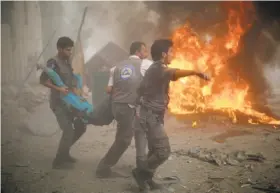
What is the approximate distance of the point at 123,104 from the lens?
192 inches

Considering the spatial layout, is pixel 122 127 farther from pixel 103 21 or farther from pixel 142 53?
pixel 103 21

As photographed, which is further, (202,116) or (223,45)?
(223,45)

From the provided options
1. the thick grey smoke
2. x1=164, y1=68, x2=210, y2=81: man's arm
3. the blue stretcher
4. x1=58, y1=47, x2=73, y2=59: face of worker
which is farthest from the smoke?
x1=58, y1=47, x2=73, y2=59: face of worker

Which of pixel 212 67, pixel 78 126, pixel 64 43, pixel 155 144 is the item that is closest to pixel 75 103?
pixel 78 126

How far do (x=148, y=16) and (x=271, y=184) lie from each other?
38.6ft

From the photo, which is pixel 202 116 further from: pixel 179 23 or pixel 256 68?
pixel 179 23

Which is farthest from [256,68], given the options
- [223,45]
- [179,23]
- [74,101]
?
[74,101]

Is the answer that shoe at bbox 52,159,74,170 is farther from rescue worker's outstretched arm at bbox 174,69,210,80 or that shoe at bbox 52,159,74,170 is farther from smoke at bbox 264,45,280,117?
smoke at bbox 264,45,280,117

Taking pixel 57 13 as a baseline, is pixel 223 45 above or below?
below

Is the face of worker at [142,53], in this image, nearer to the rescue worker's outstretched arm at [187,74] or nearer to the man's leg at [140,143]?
the man's leg at [140,143]

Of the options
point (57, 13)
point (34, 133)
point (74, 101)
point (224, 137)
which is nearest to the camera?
point (74, 101)

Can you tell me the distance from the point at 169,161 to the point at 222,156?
104 cm

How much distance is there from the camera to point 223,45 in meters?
10.2

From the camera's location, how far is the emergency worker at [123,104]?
4879 millimetres
